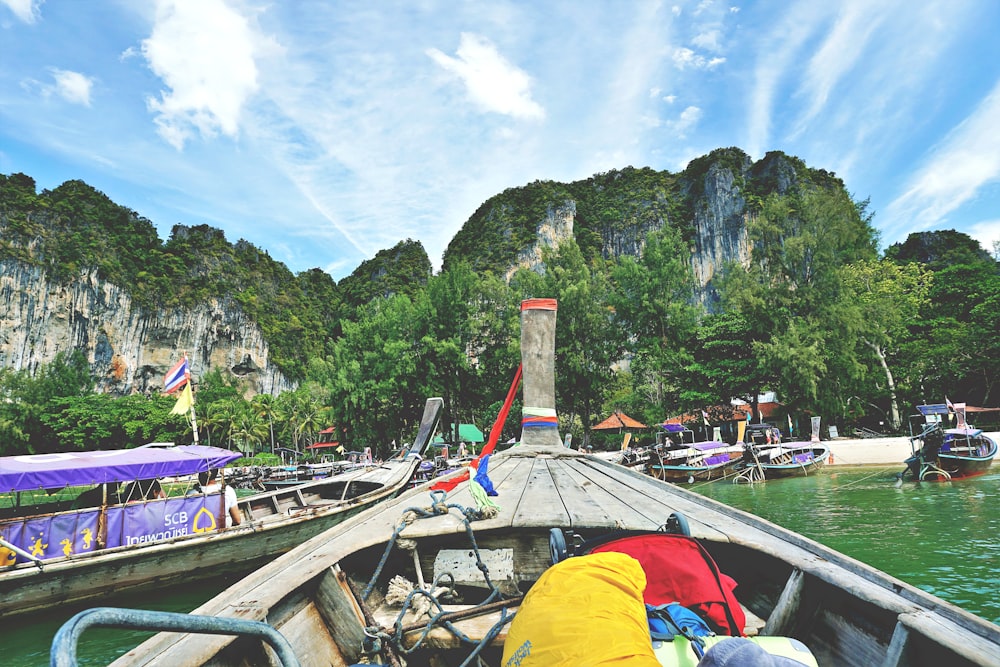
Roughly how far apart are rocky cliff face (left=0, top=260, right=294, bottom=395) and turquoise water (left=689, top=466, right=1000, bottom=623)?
228ft

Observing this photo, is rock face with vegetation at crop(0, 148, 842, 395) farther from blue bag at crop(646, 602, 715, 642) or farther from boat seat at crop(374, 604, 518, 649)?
blue bag at crop(646, 602, 715, 642)

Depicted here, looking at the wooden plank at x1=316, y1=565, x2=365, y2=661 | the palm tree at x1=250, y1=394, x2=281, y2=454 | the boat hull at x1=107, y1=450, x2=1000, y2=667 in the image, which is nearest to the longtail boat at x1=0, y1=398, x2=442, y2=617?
the boat hull at x1=107, y1=450, x2=1000, y2=667

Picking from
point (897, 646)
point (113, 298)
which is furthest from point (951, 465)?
point (113, 298)

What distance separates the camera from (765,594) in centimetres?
253

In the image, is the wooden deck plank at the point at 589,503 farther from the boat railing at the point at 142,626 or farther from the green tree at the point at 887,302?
the green tree at the point at 887,302

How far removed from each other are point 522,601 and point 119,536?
8.33m

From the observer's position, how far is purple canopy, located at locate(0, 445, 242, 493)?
23.3 ft

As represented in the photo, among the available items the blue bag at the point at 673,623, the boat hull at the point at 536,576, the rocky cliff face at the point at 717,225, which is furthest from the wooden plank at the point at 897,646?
the rocky cliff face at the point at 717,225

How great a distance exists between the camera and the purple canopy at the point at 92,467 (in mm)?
7113

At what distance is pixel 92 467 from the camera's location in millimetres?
7707

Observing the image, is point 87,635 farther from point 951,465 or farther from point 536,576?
point 951,465

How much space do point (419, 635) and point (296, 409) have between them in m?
54.9

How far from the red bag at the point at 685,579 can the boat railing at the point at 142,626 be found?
1298mm

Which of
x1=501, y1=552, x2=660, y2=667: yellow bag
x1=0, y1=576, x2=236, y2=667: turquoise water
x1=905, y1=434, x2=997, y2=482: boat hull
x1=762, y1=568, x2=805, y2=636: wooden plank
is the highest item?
x1=501, y1=552, x2=660, y2=667: yellow bag
